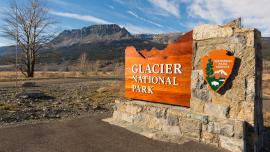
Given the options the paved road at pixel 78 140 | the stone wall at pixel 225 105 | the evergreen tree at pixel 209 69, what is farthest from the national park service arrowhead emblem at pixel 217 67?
the paved road at pixel 78 140

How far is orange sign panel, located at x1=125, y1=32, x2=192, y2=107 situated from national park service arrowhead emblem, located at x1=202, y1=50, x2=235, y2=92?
0.52m

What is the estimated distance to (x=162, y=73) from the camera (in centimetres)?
617

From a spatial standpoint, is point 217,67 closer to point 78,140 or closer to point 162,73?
point 162,73

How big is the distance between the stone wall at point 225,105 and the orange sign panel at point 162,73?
210mm

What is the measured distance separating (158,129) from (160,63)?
1613 mm

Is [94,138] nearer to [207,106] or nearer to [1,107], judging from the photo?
[207,106]

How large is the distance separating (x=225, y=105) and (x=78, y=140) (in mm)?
3133

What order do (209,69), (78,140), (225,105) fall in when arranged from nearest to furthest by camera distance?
(225,105)
(209,69)
(78,140)

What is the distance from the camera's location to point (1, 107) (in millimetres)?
8836

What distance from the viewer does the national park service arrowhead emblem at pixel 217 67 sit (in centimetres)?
474

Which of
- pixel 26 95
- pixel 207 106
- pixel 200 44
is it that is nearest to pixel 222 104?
pixel 207 106

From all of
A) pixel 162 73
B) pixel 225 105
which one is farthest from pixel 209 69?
pixel 162 73

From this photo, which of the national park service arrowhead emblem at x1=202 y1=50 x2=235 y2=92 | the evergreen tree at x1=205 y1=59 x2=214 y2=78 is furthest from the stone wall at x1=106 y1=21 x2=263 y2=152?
the evergreen tree at x1=205 y1=59 x2=214 y2=78

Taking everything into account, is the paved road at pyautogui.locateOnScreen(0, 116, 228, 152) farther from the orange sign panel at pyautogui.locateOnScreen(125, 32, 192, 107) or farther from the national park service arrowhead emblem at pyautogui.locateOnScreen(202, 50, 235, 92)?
the national park service arrowhead emblem at pyautogui.locateOnScreen(202, 50, 235, 92)
